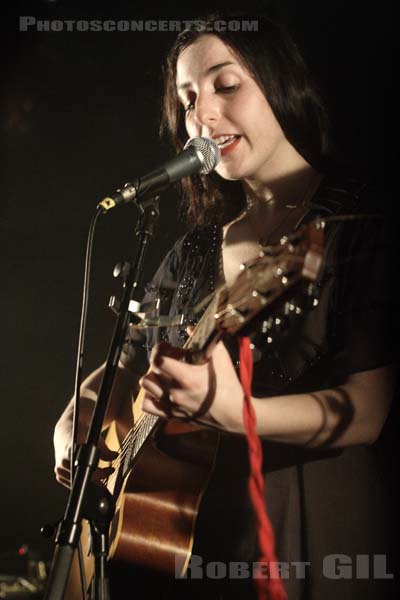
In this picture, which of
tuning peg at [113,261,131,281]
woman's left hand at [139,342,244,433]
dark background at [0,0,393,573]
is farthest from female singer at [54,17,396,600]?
dark background at [0,0,393,573]

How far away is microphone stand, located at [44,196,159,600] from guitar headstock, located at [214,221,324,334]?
0.20m

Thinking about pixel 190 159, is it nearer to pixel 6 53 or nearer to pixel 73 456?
pixel 73 456

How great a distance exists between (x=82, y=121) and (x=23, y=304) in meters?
0.66

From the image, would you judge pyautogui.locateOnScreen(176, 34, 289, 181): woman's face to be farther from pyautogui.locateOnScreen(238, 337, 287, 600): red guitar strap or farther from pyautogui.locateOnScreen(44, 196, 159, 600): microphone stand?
pyautogui.locateOnScreen(238, 337, 287, 600): red guitar strap

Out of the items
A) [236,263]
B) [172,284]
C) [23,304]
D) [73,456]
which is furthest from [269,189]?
[23,304]

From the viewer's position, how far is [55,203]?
2.09 metres

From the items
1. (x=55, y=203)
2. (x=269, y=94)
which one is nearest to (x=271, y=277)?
(x=269, y=94)

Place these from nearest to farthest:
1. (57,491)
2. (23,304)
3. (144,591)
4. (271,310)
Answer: (271,310), (144,591), (57,491), (23,304)

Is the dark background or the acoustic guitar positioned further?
the dark background

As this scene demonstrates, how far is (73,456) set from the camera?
1048 mm

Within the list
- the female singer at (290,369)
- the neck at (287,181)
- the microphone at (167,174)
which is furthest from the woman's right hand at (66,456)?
the neck at (287,181)

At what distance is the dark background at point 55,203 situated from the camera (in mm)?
1980

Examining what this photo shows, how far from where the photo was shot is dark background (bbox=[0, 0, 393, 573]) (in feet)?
6.50

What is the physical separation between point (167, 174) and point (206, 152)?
109 mm
